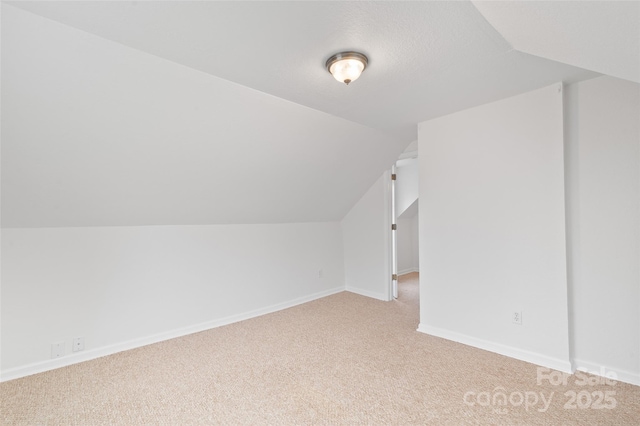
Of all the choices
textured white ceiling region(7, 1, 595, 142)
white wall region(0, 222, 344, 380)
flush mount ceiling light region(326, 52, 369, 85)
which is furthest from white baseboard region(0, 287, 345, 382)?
flush mount ceiling light region(326, 52, 369, 85)

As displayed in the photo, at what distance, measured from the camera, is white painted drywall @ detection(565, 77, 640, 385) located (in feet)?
7.14

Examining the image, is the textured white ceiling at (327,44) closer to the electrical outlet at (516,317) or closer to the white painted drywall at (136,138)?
the white painted drywall at (136,138)

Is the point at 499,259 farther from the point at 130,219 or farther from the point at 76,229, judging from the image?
the point at 76,229

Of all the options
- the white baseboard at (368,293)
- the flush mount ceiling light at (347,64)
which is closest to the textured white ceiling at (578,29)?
the flush mount ceiling light at (347,64)

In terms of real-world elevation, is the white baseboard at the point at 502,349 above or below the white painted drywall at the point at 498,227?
below

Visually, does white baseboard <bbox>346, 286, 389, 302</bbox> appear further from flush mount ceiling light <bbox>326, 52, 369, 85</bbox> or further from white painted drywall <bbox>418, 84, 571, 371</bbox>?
flush mount ceiling light <bbox>326, 52, 369, 85</bbox>

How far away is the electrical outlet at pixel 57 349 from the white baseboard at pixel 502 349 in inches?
126

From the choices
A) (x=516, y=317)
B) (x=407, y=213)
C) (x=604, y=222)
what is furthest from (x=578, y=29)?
(x=407, y=213)

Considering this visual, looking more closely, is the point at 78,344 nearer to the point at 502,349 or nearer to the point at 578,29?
the point at 502,349

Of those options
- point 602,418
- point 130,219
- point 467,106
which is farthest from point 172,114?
point 602,418

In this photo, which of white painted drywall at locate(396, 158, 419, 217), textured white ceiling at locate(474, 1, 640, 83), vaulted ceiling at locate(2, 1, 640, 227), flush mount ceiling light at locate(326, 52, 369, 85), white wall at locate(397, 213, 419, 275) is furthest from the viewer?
white wall at locate(397, 213, 419, 275)

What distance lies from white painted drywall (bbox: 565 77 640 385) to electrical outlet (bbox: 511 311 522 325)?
35 centimetres

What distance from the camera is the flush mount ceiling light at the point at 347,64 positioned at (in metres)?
1.91

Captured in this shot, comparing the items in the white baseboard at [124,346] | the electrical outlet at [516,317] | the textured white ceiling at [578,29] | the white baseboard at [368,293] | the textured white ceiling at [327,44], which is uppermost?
the textured white ceiling at [327,44]
